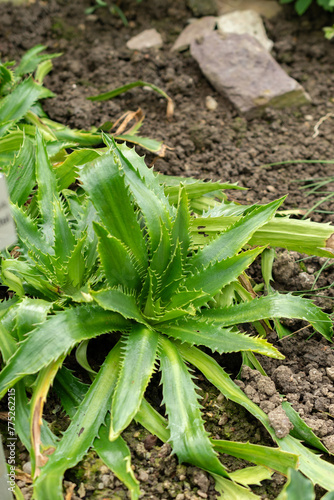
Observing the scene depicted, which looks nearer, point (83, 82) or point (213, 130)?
point (213, 130)

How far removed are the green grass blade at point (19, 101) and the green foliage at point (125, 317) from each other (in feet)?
1.93

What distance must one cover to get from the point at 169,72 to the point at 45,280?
1.95 metres

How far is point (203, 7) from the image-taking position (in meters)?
3.51

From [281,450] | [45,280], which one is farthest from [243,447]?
[45,280]

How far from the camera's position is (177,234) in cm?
173

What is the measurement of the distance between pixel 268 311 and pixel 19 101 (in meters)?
1.60

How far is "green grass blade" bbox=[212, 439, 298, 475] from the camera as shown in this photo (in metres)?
1.41

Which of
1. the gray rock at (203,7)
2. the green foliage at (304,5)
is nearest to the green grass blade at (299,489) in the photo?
the green foliage at (304,5)

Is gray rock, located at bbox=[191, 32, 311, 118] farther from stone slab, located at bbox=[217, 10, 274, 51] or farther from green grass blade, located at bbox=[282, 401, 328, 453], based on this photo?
green grass blade, located at bbox=[282, 401, 328, 453]

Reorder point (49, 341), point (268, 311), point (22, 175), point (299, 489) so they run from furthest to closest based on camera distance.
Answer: point (22, 175), point (268, 311), point (49, 341), point (299, 489)

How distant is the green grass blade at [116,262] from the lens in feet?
4.85

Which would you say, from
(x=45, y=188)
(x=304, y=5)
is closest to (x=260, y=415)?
(x=45, y=188)

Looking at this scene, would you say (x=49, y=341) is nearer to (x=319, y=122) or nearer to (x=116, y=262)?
(x=116, y=262)

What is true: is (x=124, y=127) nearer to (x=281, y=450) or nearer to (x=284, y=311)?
(x=284, y=311)
